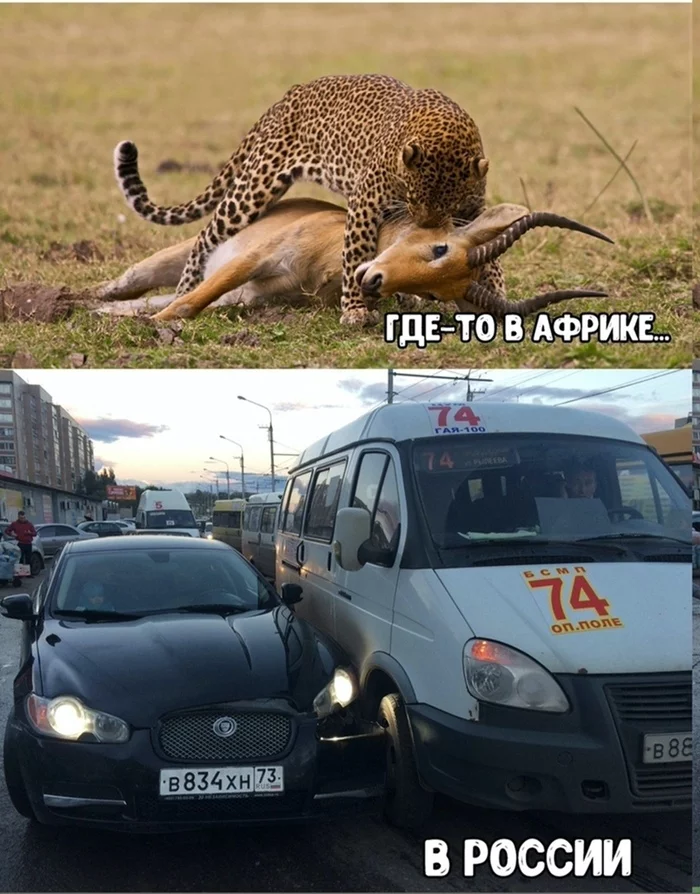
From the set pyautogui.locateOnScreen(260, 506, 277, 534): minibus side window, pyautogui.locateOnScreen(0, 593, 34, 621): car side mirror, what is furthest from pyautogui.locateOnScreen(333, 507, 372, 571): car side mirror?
pyautogui.locateOnScreen(260, 506, 277, 534): minibus side window

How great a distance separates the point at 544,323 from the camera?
16.2ft

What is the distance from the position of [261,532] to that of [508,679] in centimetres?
528

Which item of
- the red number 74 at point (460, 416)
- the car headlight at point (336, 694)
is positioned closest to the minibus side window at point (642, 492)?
the red number 74 at point (460, 416)

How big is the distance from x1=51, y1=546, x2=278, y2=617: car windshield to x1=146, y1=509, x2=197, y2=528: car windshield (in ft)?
2.66

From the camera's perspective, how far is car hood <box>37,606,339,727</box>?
3.53 meters

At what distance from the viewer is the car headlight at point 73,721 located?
342cm

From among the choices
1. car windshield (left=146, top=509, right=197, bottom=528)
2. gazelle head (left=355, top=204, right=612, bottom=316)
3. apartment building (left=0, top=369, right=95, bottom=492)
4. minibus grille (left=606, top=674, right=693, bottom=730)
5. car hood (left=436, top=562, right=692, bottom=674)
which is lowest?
minibus grille (left=606, top=674, right=693, bottom=730)

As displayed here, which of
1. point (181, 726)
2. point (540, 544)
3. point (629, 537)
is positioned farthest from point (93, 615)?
point (629, 537)

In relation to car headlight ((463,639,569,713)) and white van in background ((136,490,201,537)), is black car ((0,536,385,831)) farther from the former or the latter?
white van in background ((136,490,201,537))

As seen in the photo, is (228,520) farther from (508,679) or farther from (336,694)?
(508,679)

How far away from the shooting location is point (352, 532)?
13.4 ft

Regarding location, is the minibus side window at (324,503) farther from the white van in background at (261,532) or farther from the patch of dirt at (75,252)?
the patch of dirt at (75,252)

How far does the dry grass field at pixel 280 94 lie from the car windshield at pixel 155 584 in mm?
903

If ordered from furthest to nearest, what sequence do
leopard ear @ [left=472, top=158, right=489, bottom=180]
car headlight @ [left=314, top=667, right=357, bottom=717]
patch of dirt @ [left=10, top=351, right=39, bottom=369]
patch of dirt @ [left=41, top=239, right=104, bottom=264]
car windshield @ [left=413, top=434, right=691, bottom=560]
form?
patch of dirt @ [left=41, top=239, right=104, bottom=264], leopard ear @ [left=472, top=158, right=489, bottom=180], patch of dirt @ [left=10, top=351, right=39, bottom=369], car windshield @ [left=413, top=434, right=691, bottom=560], car headlight @ [left=314, top=667, right=357, bottom=717]
